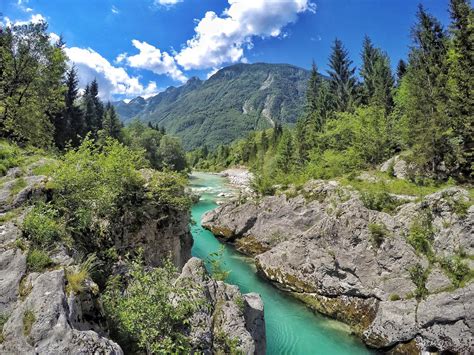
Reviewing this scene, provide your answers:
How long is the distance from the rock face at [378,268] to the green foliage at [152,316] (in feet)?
35.8

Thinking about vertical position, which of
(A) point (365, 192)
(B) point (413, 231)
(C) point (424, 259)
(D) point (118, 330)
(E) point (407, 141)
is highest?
(E) point (407, 141)

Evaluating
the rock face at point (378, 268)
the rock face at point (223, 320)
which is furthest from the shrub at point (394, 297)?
the rock face at point (223, 320)

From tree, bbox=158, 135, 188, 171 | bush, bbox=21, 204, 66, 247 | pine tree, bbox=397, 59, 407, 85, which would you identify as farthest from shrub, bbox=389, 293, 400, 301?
tree, bbox=158, 135, 188, 171

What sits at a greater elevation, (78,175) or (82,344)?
(78,175)

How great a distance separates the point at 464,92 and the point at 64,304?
26787 millimetres

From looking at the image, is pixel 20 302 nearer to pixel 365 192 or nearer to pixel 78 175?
pixel 78 175

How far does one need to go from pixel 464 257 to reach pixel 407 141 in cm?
1640

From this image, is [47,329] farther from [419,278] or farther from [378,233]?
[378,233]

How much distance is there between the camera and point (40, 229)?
8297 millimetres

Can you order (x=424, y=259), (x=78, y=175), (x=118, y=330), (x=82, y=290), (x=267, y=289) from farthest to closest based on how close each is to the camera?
(x=267, y=289)
(x=424, y=259)
(x=78, y=175)
(x=118, y=330)
(x=82, y=290)

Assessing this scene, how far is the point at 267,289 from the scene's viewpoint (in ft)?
65.9

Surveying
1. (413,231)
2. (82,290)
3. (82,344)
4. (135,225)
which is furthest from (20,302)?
(413,231)

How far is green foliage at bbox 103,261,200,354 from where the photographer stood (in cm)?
710

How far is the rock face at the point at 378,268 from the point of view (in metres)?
13.2
